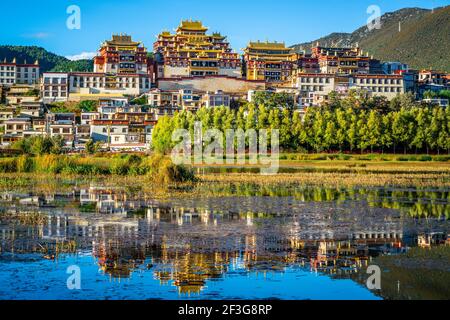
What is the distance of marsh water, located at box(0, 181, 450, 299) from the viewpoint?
16812mm

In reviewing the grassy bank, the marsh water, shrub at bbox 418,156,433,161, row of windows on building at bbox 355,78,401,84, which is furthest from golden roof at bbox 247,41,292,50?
the marsh water

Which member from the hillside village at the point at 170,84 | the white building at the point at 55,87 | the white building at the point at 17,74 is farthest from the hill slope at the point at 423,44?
the white building at the point at 55,87

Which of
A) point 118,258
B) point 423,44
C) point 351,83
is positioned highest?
point 423,44

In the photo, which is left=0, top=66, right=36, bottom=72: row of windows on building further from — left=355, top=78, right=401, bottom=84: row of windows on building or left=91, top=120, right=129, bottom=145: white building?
left=355, top=78, right=401, bottom=84: row of windows on building

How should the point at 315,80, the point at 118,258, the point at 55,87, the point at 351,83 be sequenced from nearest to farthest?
1. the point at 118,258
2. the point at 55,87
3. the point at 315,80
4. the point at 351,83

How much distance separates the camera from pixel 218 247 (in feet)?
69.9

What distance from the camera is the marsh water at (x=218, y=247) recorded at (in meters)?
16.8

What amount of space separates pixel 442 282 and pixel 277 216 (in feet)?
36.8

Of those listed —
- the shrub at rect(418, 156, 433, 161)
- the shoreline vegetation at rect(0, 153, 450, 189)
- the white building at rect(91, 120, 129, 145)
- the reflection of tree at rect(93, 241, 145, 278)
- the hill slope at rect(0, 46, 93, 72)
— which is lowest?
the reflection of tree at rect(93, 241, 145, 278)

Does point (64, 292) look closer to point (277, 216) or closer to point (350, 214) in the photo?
point (277, 216)

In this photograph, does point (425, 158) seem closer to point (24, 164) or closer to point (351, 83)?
point (351, 83)

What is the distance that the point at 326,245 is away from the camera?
22.0 meters

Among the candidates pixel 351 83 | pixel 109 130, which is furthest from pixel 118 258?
pixel 351 83

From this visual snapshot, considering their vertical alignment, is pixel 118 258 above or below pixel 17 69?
below
